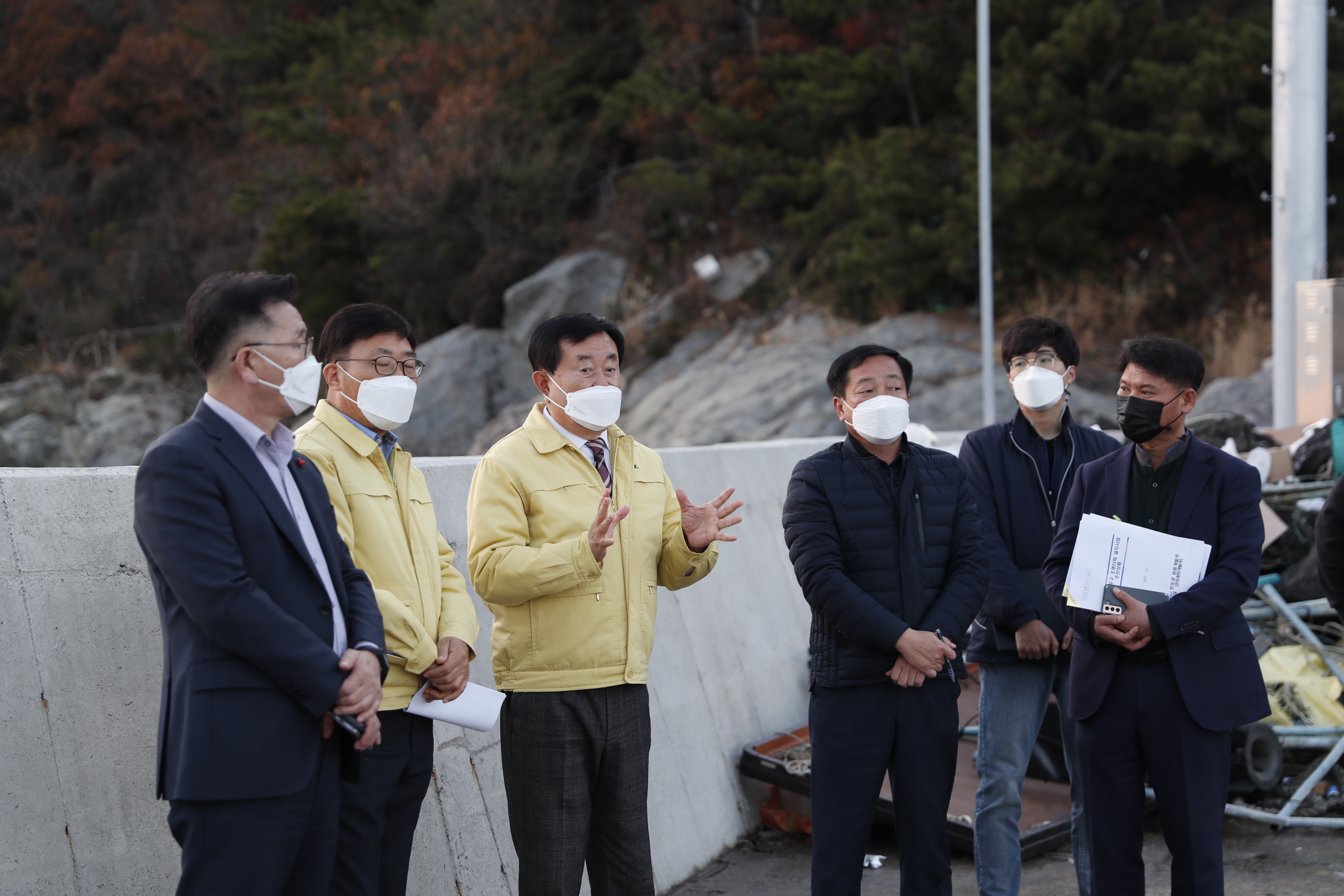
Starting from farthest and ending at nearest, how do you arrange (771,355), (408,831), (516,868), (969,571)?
(771,355), (516,868), (969,571), (408,831)

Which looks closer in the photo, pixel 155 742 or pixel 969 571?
pixel 155 742

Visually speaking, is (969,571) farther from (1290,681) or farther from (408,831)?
(1290,681)

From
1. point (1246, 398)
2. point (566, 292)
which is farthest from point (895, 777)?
point (566, 292)

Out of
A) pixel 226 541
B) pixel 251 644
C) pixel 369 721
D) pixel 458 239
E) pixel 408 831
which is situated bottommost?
pixel 408 831

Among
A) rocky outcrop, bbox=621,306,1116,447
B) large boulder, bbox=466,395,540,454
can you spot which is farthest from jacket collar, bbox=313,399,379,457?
large boulder, bbox=466,395,540,454

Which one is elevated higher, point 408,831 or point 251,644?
point 251,644

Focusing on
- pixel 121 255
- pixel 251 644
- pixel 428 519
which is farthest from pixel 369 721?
pixel 121 255

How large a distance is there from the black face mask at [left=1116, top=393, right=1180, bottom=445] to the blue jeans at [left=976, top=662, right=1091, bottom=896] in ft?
3.19

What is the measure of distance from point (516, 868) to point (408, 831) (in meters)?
1.09

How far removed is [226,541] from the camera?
2.32 m

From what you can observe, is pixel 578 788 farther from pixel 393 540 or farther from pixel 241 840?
pixel 241 840

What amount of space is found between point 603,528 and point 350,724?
0.94 meters

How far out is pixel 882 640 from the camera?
11.2 feet

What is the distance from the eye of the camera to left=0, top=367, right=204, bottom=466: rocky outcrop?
24984 millimetres
